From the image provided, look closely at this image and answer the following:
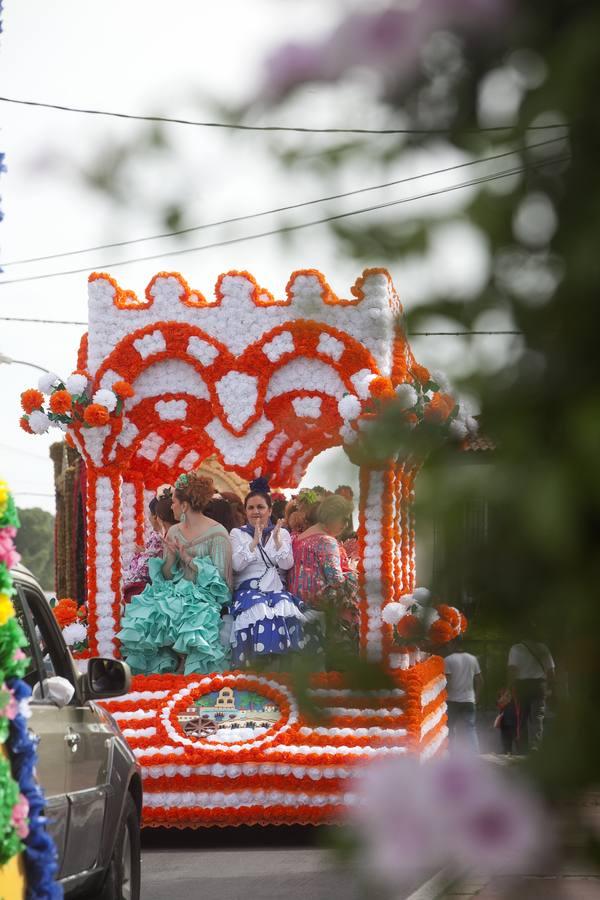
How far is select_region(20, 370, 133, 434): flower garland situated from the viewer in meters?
9.98

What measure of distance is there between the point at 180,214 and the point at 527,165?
30 centimetres

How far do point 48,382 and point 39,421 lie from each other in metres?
0.32

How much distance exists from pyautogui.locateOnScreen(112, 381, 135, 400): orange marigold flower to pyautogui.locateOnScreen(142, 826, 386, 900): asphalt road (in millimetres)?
3146

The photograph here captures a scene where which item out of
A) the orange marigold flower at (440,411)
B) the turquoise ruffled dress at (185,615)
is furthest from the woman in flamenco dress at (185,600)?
the orange marigold flower at (440,411)

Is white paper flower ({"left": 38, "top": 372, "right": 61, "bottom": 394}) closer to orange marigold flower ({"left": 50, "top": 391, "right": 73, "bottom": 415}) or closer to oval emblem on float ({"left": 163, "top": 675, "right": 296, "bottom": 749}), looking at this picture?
orange marigold flower ({"left": 50, "top": 391, "right": 73, "bottom": 415})

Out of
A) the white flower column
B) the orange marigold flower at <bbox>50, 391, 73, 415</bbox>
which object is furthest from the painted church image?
the orange marigold flower at <bbox>50, 391, 73, 415</bbox>

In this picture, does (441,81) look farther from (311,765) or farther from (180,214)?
(311,765)

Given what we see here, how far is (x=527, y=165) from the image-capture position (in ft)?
3.64

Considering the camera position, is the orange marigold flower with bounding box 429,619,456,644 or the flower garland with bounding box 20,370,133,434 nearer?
the orange marigold flower with bounding box 429,619,456,644

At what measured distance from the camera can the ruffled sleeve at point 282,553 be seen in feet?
33.4

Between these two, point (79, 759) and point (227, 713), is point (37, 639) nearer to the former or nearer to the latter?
point (79, 759)

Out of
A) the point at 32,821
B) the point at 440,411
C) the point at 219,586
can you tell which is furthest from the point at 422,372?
the point at 219,586

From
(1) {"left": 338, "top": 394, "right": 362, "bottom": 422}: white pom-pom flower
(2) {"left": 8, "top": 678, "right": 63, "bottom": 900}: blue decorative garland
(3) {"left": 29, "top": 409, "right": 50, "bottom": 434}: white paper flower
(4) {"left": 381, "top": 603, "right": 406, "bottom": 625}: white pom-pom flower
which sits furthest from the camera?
(3) {"left": 29, "top": 409, "right": 50, "bottom": 434}: white paper flower

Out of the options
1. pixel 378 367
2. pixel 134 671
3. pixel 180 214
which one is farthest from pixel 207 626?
pixel 180 214
